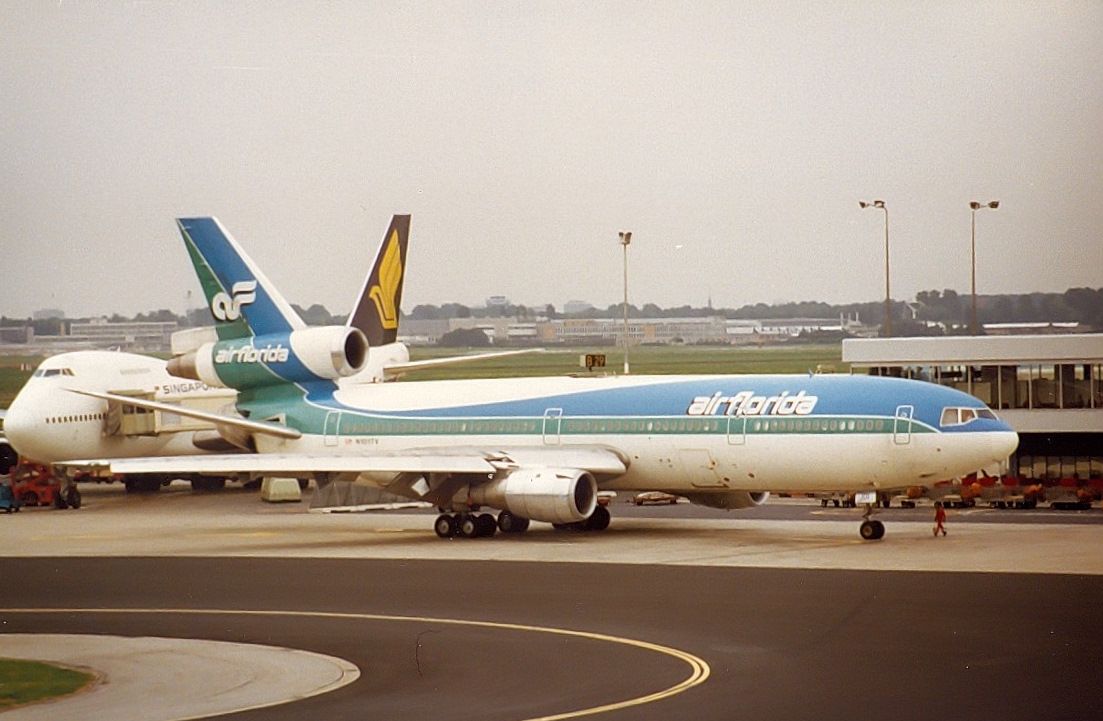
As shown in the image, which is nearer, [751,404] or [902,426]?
[902,426]

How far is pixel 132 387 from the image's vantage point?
53.2 metres

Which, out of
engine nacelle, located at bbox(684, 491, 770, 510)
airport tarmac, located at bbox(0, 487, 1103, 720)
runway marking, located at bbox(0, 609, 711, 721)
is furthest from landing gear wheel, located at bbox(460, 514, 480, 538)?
runway marking, located at bbox(0, 609, 711, 721)

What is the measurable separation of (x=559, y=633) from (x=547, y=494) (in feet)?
46.4

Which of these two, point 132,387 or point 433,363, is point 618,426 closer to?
point 433,363

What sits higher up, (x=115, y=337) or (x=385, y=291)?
(x=385, y=291)

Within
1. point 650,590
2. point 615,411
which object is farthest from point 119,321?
point 650,590

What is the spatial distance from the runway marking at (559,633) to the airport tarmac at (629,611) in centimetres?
7

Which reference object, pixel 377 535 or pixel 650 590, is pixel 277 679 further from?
pixel 377 535

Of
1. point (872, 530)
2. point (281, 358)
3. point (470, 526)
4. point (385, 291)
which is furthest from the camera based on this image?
point (385, 291)

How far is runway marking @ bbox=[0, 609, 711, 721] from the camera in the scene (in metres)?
17.9

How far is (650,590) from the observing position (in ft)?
92.0

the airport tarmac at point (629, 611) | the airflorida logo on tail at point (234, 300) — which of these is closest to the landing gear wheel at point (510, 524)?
the airport tarmac at point (629, 611)

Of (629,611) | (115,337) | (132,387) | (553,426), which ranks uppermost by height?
(115,337)

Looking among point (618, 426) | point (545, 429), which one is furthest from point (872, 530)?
point (545, 429)
